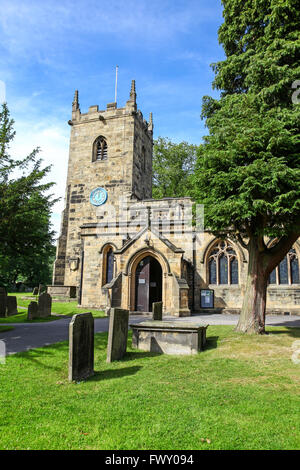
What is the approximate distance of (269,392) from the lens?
5.32 meters

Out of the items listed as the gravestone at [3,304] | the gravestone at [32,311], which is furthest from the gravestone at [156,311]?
the gravestone at [3,304]

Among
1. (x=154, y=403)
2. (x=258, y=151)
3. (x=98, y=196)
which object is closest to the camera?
(x=154, y=403)

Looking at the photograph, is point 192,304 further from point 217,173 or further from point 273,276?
point 217,173

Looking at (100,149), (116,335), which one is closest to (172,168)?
(100,149)

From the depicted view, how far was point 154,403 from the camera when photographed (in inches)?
189

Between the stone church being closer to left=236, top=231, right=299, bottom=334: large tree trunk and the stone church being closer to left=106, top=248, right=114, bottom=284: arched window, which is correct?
left=106, top=248, right=114, bottom=284: arched window

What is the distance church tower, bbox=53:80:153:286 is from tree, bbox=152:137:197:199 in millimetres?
9142

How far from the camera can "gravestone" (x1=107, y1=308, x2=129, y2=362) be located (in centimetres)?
733

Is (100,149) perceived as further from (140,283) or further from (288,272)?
(288,272)

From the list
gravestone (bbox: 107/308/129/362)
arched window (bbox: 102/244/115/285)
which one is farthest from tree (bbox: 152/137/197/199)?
gravestone (bbox: 107/308/129/362)

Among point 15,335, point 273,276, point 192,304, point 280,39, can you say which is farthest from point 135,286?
point 280,39

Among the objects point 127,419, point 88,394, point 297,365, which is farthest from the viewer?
point 297,365

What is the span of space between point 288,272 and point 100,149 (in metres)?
19.3

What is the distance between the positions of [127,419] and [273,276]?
16.2 m
